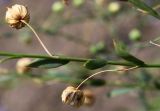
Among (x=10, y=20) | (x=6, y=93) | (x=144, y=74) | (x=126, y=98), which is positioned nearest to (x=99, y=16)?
(x=144, y=74)

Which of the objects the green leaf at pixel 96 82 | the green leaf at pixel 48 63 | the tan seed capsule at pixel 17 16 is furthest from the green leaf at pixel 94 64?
the green leaf at pixel 96 82

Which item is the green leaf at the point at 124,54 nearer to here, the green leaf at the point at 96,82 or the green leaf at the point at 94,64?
the green leaf at the point at 94,64

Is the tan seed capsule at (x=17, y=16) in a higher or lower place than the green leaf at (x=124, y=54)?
higher

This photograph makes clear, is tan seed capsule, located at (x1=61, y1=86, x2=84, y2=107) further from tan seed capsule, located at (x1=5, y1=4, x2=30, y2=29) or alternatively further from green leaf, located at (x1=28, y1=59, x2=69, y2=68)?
tan seed capsule, located at (x1=5, y1=4, x2=30, y2=29)

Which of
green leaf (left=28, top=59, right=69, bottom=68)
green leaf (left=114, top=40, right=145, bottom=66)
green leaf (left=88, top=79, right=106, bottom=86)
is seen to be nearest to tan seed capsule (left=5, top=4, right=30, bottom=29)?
green leaf (left=28, top=59, right=69, bottom=68)

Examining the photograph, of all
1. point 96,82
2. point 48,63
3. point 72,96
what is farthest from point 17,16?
point 96,82

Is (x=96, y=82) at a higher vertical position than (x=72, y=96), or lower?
lower

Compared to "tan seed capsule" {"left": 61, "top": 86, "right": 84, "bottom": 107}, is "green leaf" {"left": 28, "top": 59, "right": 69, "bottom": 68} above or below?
above

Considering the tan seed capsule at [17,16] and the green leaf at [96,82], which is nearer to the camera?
the tan seed capsule at [17,16]

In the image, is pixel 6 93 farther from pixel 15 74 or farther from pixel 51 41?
pixel 15 74

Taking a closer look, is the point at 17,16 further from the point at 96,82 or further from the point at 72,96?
the point at 96,82

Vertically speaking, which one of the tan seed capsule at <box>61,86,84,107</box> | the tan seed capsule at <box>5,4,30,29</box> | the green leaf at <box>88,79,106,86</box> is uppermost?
the tan seed capsule at <box>5,4,30,29</box>
